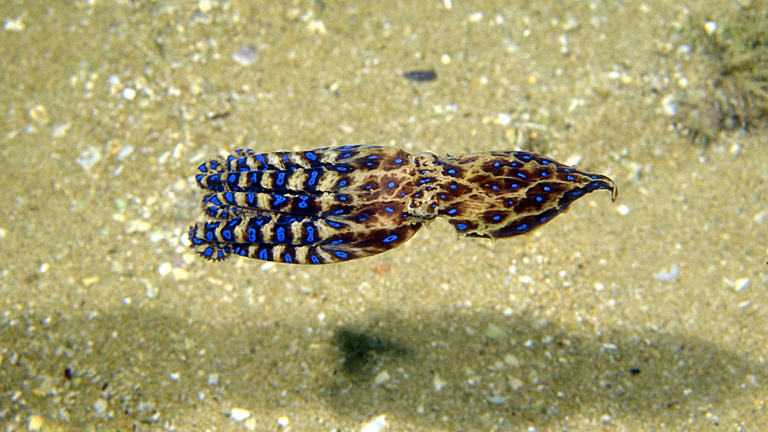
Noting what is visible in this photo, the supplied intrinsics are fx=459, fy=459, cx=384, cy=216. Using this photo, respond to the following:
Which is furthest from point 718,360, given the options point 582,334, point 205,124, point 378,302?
point 205,124

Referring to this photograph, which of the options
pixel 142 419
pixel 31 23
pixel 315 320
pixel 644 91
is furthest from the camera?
pixel 31 23

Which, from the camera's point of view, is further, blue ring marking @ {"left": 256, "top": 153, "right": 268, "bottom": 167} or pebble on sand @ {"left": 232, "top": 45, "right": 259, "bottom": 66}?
pebble on sand @ {"left": 232, "top": 45, "right": 259, "bottom": 66}

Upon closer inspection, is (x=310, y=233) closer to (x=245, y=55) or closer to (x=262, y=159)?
(x=262, y=159)

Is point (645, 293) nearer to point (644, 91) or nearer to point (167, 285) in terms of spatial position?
point (644, 91)

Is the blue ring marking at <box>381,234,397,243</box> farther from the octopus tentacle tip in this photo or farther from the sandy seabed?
the sandy seabed

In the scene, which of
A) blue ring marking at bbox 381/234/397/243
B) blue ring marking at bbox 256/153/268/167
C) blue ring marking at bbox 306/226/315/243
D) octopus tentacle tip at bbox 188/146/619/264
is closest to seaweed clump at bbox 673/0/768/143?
octopus tentacle tip at bbox 188/146/619/264

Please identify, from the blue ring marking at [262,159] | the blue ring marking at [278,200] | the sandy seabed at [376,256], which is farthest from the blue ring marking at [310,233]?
the sandy seabed at [376,256]
